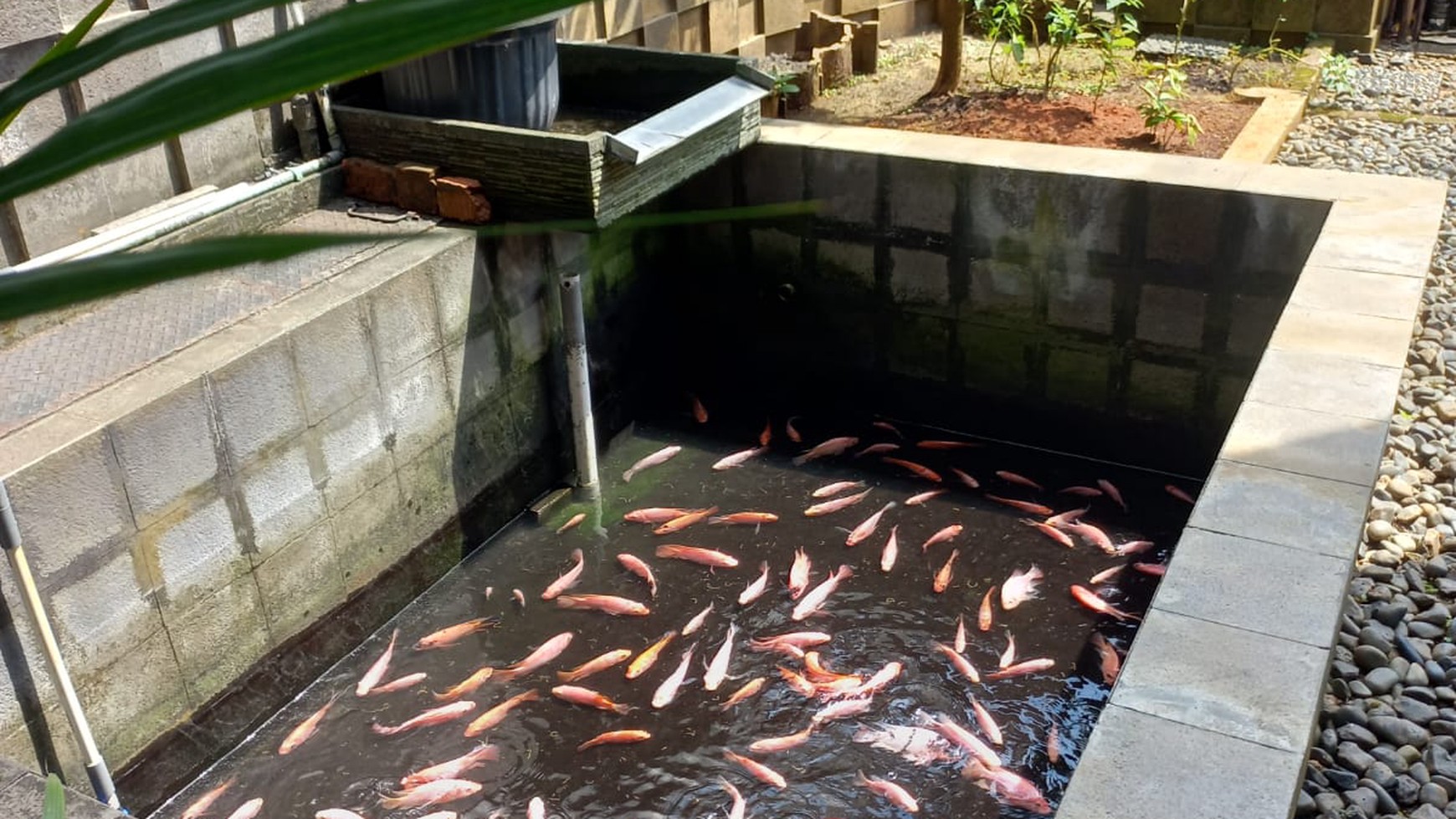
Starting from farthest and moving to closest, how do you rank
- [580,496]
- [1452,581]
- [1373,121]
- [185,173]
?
1. [1373,121]
2. [580,496]
3. [185,173]
4. [1452,581]

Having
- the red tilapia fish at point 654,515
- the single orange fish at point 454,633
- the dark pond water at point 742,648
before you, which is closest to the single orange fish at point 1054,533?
the dark pond water at point 742,648

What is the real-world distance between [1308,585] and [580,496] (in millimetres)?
3978

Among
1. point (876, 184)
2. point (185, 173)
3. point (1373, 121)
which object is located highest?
point (185, 173)

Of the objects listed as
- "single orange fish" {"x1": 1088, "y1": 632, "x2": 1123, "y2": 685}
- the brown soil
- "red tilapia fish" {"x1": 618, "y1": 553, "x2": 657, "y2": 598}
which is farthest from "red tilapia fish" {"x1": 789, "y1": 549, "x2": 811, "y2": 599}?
the brown soil

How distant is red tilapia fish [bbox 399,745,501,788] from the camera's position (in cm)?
504

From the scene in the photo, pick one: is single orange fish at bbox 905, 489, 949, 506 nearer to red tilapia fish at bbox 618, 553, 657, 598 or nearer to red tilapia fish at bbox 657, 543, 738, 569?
red tilapia fish at bbox 657, 543, 738, 569

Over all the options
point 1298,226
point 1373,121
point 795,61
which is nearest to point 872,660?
point 1298,226

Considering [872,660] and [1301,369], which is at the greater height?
[1301,369]

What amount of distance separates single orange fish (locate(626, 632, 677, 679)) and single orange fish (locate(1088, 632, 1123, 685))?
6.14 feet

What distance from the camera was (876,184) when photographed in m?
7.16

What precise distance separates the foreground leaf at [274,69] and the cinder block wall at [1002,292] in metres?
6.44

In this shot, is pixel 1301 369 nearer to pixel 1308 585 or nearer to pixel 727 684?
pixel 1308 585

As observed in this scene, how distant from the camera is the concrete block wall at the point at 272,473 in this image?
4582 millimetres

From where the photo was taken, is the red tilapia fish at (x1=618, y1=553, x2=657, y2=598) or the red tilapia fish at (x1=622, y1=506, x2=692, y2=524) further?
the red tilapia fish at (x1=622, y1=506, x2=692, y2=524)
